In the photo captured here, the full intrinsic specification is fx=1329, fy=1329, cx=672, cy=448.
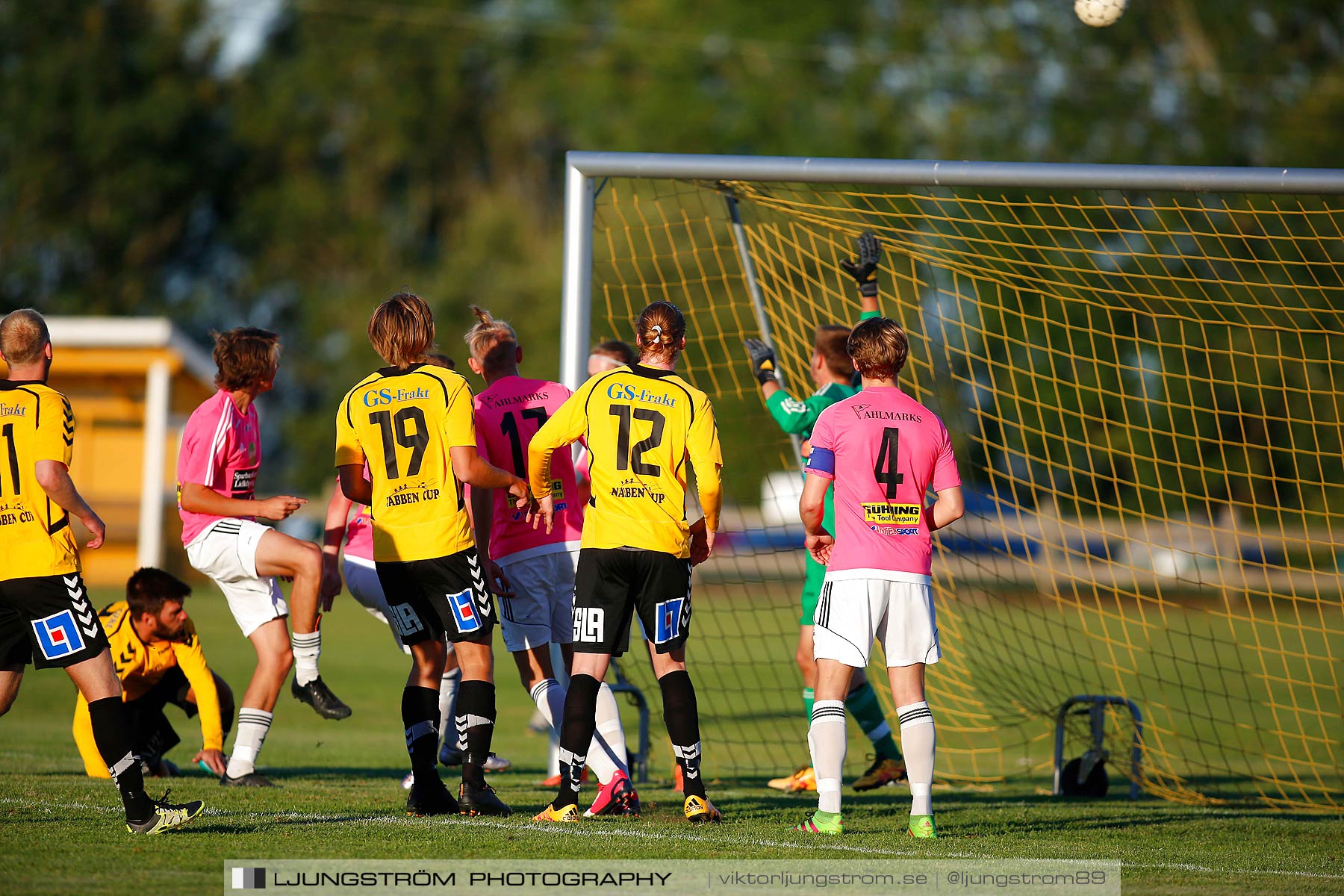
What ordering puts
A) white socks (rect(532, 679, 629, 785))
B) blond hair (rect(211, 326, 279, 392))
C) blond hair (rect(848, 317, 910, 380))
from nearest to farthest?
blond hair (rect(848, 317, 910, 380)) < white socks (rect(532, 679, 629, 785)) < blond hair (rect(211, 326, 279, 392))

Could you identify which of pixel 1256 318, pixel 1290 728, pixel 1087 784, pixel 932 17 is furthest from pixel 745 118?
pixel 1087 784

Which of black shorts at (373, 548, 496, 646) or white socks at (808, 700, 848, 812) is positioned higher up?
black shorts at (373, 548, 496, 646)

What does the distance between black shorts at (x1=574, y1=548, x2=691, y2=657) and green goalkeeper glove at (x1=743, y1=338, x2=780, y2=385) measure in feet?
5.67

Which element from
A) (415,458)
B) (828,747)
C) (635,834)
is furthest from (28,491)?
(828,747)

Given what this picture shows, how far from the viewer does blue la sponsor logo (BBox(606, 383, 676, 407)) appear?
549 centimetres

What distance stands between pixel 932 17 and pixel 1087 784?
120ft

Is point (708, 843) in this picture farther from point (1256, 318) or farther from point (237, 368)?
point (1256, 318)

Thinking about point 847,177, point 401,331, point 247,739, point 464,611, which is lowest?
point 247,739

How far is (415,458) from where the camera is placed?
17.8 feet

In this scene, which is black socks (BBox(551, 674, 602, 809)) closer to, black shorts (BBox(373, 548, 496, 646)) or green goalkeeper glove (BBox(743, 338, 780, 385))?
black shorts (BBox(373, 548, 496, 646))

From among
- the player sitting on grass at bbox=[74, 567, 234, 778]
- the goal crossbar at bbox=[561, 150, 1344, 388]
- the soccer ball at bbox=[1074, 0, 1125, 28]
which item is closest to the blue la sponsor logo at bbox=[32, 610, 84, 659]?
the player sitting on grass at bbox=[74, 567, 234, 778]

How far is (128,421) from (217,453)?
20.3 meters

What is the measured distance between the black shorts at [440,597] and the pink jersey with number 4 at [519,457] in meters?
0.66

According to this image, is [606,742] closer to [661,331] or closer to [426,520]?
[426,520]
